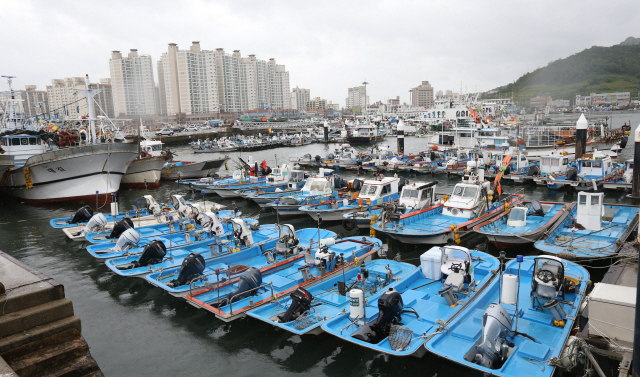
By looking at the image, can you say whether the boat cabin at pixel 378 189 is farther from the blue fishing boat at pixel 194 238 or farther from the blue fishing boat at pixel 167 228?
the blue fishing boat at pixel 167 228

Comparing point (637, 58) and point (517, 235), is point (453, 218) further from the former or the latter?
point (637, 58)

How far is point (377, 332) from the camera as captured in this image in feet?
28.1

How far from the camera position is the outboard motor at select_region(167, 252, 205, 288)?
1173 cm

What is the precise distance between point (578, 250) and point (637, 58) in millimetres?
191788

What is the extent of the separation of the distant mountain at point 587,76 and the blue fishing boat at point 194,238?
15186cm

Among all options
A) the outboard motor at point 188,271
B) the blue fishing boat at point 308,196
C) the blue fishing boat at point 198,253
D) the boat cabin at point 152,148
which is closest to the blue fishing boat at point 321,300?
the blue fishing boat at point 198,253

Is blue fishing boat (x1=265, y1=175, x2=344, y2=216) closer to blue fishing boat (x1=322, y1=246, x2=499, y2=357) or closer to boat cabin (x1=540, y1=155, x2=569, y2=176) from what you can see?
blue fishing boat (x1=322, y1=246, x2=499, y2=357)

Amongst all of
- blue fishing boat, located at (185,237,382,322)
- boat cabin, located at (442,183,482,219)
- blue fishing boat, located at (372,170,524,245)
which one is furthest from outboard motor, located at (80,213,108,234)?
boat cabin, located at (442,183,482,219)

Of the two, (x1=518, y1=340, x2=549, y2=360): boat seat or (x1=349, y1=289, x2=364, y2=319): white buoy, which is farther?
(x1=349, y1=289, x2=364, y2=319): white buoy

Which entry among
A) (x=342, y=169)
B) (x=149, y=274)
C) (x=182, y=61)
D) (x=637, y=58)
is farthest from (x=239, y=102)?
(x=637, y=58)

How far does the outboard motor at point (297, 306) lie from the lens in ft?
31.0

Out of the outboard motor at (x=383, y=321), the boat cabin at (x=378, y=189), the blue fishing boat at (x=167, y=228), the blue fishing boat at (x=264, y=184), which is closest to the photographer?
the outboard motor at (x=383, y=321)

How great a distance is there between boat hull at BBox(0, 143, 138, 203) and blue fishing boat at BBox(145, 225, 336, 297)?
56.9ft

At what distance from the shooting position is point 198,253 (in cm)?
1284
